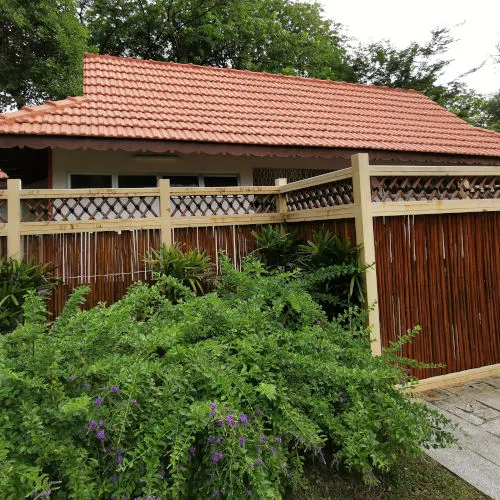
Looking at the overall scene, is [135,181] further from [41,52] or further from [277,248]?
[41,52]

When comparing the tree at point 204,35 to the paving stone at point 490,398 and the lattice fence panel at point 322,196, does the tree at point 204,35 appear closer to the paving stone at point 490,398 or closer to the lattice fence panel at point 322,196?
the lattice fence panel at point 322,196

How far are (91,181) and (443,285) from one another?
5387 mm

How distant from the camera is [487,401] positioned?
3.59m

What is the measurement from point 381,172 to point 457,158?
198 inches

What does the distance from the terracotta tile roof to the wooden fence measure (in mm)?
1763

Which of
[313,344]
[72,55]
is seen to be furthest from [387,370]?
[72,55]

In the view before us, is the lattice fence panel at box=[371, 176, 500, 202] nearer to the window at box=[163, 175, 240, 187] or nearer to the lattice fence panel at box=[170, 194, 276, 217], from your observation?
the lattice fence panel at box=[170, 194, 276, 217]

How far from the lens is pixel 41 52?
13570 millimetres

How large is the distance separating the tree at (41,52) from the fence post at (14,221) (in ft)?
34.7

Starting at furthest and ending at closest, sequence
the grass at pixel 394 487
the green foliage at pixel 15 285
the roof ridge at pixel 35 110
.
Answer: the roof ridge at pixel 35 110, the green foliage at pixel 15 285, the grass at pixel 394 487

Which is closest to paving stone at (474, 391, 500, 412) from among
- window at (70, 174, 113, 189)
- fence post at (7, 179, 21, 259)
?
fence post at (7, 179, 21, 259)

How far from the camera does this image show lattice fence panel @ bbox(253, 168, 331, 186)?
735 centimetres

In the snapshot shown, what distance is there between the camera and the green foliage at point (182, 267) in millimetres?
4238

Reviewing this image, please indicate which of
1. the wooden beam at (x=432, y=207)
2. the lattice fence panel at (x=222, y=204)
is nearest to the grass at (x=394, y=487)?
the wooden beam at (x=432, y=207)
